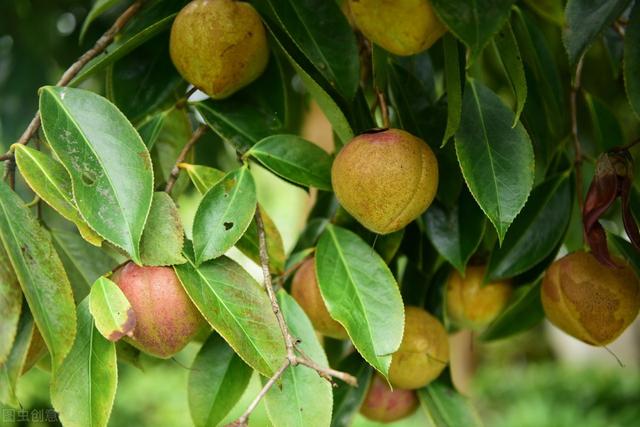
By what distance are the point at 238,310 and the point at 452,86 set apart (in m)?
0.24

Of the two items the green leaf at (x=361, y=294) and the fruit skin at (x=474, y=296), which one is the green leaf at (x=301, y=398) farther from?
the fruit skin at (x=474, y=296)

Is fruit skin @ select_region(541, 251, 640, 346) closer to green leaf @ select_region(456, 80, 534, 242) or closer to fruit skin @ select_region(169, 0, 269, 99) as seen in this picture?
green leaf @ select_region(456, 80, 534, 242)

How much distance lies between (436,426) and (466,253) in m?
0.19

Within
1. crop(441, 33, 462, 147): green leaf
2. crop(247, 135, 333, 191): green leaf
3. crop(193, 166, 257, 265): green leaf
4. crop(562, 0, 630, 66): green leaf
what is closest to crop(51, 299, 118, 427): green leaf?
crop(193, 166, 257, 265): green leaf

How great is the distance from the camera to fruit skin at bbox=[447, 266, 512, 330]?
0.85 m

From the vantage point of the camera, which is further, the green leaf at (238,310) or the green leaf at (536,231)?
the green leaf at (536,231)

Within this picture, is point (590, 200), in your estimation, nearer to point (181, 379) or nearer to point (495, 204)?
point (495, 204)

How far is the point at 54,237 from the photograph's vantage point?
0.79 m

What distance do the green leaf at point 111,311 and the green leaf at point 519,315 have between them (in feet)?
1.45

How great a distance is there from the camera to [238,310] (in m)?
0.63

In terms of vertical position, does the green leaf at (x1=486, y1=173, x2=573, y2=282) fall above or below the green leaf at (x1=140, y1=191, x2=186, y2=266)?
below

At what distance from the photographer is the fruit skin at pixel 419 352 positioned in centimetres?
78

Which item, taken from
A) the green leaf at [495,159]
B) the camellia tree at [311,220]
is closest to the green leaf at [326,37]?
the camellia tree at [311,220]

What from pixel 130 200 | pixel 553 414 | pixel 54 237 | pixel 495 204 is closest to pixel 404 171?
pixel 495 204
